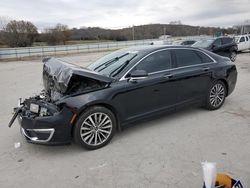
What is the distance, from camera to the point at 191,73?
14.4ft

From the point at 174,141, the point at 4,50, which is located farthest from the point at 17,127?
the point at 4,50

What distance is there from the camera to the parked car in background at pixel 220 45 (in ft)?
40.7

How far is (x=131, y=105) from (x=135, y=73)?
1.75 ft

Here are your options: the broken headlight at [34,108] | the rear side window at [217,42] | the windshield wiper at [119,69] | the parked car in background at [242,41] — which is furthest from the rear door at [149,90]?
the parked car in background at [242,41]

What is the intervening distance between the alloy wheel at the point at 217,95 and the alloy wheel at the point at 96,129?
2.43 m

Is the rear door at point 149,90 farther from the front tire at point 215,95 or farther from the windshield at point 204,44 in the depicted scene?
the windshield at point 204,44

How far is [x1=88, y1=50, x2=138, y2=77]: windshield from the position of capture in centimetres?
384

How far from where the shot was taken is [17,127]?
444 centimetres

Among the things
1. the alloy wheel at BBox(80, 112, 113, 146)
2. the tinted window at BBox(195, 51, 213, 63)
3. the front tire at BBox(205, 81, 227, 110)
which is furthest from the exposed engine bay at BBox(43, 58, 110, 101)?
the front tire at BBox(205, 81, 227, 110)

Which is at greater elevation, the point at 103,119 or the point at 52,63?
the point at 52,63

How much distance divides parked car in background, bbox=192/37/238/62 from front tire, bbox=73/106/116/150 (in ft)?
33.5

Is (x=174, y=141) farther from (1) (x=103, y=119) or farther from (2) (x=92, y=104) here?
(2) (x=92, y=104)

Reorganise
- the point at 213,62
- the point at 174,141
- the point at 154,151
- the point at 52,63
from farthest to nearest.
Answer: the point at 213,62, the point at 52,63, the point at 174,141, the point at 154,151

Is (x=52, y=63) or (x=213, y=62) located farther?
(x=213, y=62)
